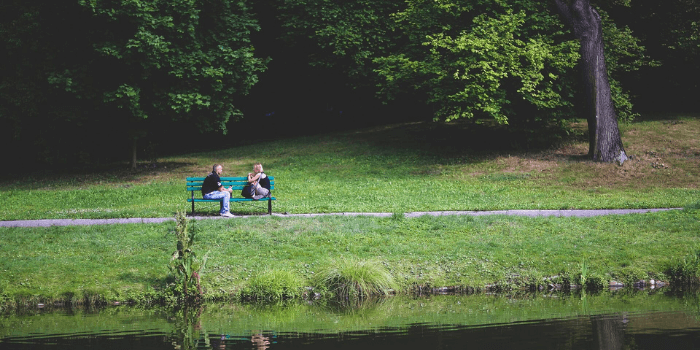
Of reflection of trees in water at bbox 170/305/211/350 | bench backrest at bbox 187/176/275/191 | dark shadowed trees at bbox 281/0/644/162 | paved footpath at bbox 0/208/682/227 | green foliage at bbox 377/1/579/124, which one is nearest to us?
reflection of trees in water at bbox 170/305/211/350

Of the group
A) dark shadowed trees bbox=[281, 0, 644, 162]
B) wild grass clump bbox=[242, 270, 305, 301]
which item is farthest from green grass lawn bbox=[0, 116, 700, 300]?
dark shadowed trees bbox=[281, 0, 644, 162]

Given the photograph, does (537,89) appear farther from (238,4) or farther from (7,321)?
(7,321)

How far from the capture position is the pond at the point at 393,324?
1033 cm

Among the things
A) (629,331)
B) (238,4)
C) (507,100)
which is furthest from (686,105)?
(629,331)

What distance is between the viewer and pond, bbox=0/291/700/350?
10.3m

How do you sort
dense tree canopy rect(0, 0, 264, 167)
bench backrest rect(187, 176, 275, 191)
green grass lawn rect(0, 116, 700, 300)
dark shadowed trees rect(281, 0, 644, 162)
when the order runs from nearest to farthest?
1. green grass lawn rect(0, 116, 700, 300)
2. bench backrest rect(187, 176, 275, 191)
3. dense tree canopy rect(0, 0, 264, 167)
4. dark shadowed trees rect(281, 0, 644, 162)

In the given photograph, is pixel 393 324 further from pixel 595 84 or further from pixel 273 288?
pixel 595 84

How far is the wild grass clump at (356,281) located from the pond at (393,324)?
1.26 feet

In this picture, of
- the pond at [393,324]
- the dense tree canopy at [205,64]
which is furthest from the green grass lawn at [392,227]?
the dense tree canopy at [205,64]

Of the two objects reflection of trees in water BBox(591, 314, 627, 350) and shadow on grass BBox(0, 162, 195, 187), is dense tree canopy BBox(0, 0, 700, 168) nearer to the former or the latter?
shadow on grass BBox(0, 162, 195, 187)

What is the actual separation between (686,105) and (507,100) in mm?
16031

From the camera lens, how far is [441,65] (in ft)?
95.3

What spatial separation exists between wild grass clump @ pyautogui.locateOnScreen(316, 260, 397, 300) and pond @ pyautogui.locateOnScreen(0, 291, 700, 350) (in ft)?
1.26

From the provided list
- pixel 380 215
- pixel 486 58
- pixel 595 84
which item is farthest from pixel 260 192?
pixel 595 84
